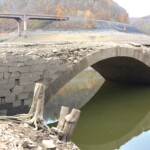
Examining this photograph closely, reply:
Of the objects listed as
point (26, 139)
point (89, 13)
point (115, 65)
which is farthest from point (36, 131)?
point (89, 13)

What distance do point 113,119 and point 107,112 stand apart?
929 mm

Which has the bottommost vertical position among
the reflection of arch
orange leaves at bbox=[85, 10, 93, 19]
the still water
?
the still water

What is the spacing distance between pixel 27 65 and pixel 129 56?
561 cm

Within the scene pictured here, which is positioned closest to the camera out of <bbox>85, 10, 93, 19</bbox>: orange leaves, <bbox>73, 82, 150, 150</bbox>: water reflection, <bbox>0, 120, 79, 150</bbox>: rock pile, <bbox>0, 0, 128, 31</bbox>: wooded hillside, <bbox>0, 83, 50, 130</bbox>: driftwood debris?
<bbox>0, 120, 79, 150</bbox>: rock pile

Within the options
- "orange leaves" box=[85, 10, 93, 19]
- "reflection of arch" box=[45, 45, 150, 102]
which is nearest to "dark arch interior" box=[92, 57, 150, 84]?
"reflection of arch" box=[45, 45, 150, 102]

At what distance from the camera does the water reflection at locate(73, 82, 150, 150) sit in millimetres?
9367

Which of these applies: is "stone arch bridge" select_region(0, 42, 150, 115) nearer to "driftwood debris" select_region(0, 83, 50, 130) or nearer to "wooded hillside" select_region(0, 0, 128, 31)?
"driftwood debris" select_region(0, 83, 50, 130)

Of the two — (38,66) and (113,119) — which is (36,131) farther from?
(113,119)

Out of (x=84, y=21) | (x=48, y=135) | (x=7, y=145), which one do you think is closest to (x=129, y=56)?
(x=48, y=135)

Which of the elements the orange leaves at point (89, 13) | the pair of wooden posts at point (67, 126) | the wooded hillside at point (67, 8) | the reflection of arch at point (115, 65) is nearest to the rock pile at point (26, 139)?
the pair of wooden posts at point (67, 126)

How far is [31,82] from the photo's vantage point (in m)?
10.1

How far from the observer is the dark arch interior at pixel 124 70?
1611cm

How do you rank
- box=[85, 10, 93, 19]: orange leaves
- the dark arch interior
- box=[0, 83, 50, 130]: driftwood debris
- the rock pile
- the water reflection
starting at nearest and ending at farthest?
the rock pile, box=[0, 83, 50, 130]: driftwood debris, the water reflection, the dark arch interior, box=[85, 10, 93, 19]: orange leaves

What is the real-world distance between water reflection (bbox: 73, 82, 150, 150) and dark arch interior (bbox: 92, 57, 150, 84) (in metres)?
0.94
